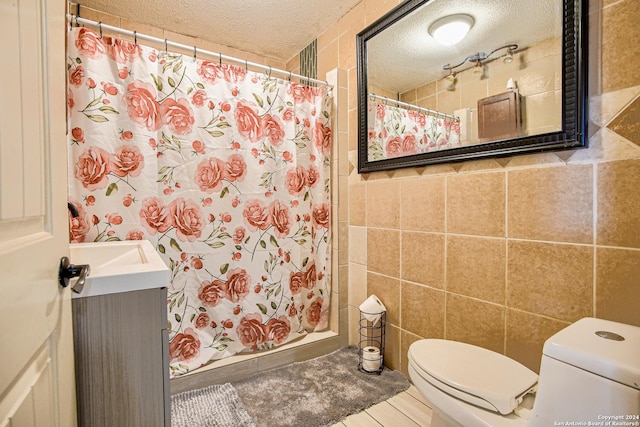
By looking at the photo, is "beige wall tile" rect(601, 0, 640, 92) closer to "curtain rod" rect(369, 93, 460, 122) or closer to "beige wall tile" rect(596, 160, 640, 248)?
"beige wall tile" rect(596, 160, 640, 248)

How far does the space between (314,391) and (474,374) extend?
832 millimetres

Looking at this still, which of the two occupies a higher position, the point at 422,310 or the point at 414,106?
the point at 414,106

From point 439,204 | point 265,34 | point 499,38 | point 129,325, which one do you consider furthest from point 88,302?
point 265,34

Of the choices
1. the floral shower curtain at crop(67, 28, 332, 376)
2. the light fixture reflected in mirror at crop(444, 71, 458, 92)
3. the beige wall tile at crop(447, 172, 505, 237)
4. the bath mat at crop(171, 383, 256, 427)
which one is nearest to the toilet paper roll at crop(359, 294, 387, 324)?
the floral shower curtain at crop(67, 28, 332, 376)

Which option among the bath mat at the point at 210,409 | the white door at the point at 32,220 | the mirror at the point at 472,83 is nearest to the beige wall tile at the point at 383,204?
the mirror at the point at 472,83

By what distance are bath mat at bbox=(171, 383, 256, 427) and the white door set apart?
80 centimetres

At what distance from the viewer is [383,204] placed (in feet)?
5.65

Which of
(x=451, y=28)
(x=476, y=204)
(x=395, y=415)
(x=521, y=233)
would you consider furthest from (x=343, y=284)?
(x=451, y=28)

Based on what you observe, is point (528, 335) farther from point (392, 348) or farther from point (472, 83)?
point (472, 83)

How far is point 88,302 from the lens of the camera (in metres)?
0.73

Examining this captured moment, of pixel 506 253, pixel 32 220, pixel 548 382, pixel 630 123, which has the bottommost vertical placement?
pixel 548 382

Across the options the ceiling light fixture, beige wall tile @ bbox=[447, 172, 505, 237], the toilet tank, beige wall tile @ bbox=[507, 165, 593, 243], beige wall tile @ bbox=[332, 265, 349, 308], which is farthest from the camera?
beige wall tile @ bbox=[332, 265, 349, 308]

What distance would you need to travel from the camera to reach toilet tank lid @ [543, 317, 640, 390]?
0.63 m

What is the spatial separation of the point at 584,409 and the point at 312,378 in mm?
A: 1223
